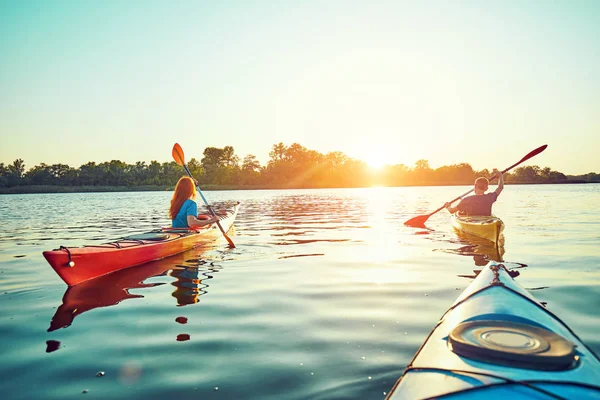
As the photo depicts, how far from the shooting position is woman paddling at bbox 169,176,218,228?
29.3 ft

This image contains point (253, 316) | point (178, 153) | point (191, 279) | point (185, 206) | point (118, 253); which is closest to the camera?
point (253, 316)

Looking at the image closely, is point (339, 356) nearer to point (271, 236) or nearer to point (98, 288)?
point (98, 288)

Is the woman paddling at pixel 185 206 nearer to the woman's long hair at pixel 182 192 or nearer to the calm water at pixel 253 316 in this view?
the woman's long hair at pixel 182 192

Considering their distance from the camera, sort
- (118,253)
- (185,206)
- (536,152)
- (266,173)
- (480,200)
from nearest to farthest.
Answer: (118,253)
(185,206)
(480,200)
(536,152)
(266,173)

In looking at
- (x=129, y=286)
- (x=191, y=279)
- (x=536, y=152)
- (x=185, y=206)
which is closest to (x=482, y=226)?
(x=536, y=152)

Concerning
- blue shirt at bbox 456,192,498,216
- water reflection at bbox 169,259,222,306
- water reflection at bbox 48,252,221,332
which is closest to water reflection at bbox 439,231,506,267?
blue shirt at bbox 456,192,498,216

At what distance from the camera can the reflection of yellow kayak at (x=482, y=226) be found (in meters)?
9.20

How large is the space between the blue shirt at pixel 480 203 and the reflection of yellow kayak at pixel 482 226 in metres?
0.33

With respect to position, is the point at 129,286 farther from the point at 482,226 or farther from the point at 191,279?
the point at 482,226

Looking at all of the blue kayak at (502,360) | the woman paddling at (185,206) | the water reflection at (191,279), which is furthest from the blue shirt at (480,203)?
the blue kayak at (502,360)

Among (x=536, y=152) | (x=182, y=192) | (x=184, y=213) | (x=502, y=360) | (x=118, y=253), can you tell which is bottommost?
(x=118, y=253)

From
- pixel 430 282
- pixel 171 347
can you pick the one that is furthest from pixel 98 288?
pixel 430 282

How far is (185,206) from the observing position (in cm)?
916

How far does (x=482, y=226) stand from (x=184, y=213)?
6.87m
